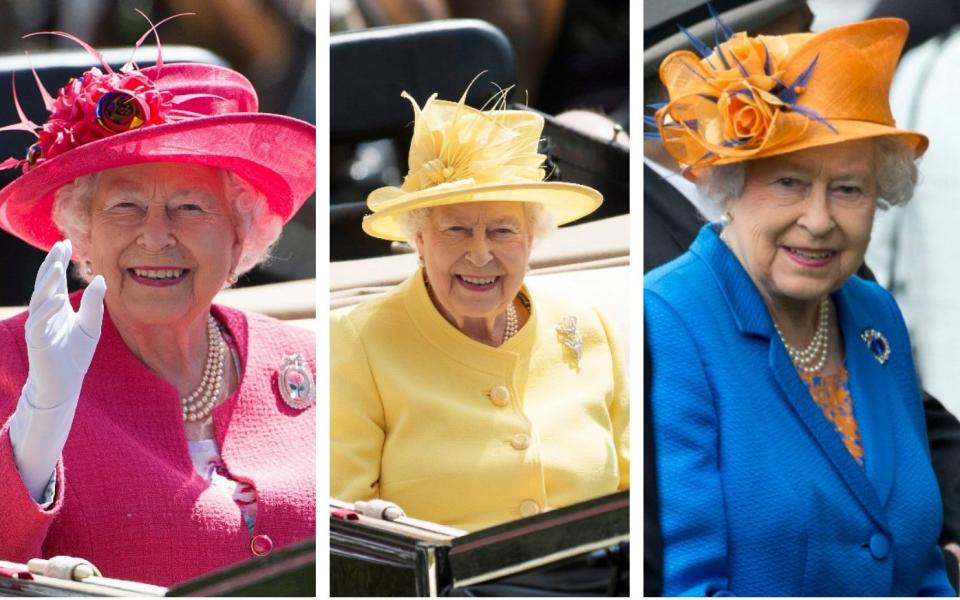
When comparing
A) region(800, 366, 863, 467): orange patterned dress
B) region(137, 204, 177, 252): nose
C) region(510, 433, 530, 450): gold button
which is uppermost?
region(137, 204, 177, 252): nose

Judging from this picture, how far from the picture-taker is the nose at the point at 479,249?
4.29 metres

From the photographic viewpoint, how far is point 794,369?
168 inches

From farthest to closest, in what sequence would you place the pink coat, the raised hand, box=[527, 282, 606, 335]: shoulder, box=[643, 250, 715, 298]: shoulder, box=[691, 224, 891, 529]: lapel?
box=[527, 282, 606, 335]: shoulder, box=[643, 250, 715, 298]: shoulder, box=[691, 224, 891, 529]: lapel, the pink coat, the raised hand

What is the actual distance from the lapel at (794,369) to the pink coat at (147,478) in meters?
1.01

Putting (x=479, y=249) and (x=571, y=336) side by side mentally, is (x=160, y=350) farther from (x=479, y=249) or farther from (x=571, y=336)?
(x=571, y=336)

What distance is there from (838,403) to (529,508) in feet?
2.46

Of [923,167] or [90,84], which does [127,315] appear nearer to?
[90,84]

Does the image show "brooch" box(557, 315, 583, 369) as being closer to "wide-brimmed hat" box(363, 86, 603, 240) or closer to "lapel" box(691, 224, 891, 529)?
"wide-brimmed hat" box(363, 86, 603, 240)

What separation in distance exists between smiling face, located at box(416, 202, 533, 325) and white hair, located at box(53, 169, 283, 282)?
387mm

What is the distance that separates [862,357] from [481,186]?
973 mm

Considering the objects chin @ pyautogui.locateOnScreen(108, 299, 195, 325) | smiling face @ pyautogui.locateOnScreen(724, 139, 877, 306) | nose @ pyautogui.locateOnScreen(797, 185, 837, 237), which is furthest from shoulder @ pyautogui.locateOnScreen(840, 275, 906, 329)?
chin @ pyautogui.locateOnScreen(108, 299, 195, 325)

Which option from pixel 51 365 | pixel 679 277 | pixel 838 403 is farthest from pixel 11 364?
pixel 838 403

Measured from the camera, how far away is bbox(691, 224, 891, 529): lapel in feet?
13.8

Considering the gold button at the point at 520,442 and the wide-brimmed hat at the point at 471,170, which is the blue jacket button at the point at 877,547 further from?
the wide-brimmed hat at the point at 471,170
